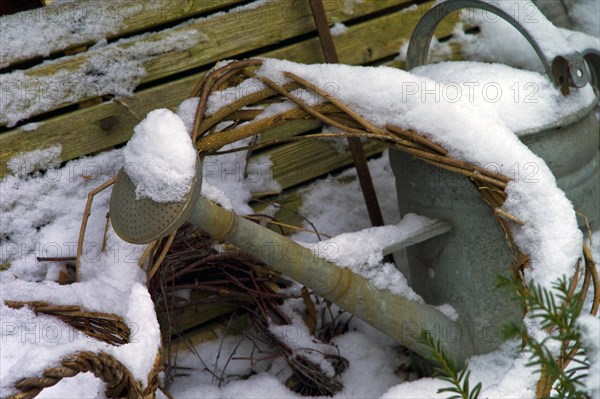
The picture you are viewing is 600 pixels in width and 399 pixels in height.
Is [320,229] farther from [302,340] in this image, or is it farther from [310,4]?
[310,4]

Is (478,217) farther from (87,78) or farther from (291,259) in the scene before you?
(87,78)

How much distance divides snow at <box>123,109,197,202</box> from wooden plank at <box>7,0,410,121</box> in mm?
392

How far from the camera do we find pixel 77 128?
1406 mm

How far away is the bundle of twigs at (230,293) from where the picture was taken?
1.39 m

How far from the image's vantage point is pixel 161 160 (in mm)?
1013

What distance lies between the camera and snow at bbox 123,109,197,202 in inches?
39.3

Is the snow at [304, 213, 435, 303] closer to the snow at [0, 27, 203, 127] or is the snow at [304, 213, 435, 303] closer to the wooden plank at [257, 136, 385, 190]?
the wooden plank at [257, 136, 385, 190]

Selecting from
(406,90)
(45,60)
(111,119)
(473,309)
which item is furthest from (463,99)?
(45,60)

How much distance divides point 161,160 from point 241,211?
0.51 m

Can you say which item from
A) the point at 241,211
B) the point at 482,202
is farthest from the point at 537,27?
the point at 241,211

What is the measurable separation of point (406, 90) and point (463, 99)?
0.11m

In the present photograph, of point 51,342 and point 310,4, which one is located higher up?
point 310,4

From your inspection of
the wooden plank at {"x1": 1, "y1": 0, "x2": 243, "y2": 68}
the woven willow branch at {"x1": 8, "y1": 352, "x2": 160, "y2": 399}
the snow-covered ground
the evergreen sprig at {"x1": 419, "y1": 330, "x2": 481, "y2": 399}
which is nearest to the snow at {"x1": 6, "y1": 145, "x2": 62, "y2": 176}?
the snow-covered ground

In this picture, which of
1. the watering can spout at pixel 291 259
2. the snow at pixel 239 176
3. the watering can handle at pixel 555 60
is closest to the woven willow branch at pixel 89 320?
the watering can spout at pixel 291 259
